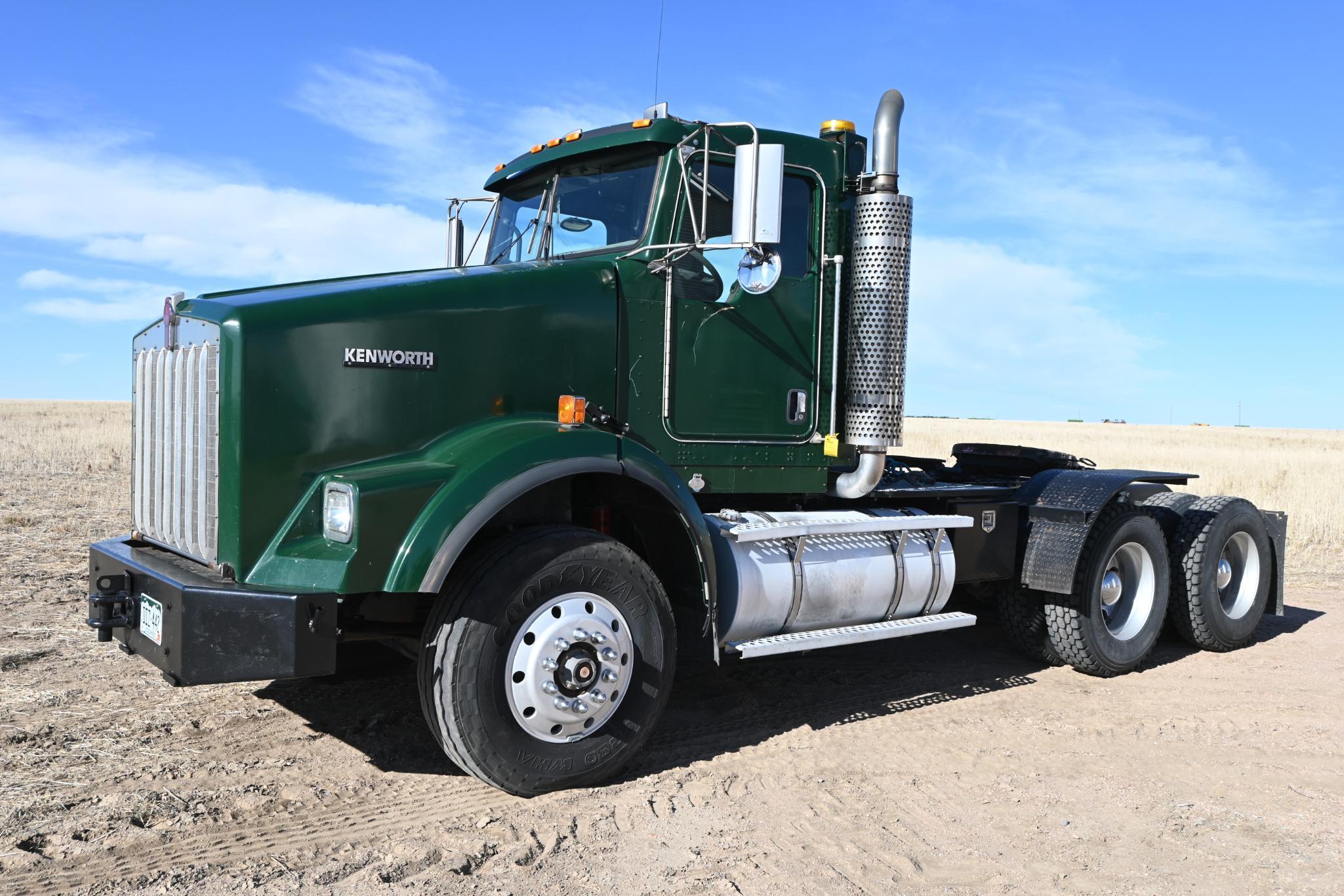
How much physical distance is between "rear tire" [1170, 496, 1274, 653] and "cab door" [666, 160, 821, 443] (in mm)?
3711

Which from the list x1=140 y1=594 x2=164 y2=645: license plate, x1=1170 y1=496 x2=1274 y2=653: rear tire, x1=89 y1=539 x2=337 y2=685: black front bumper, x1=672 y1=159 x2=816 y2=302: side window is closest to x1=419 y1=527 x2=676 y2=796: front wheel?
x1=89 y1=539 x2=337 y2=685: black front bumper

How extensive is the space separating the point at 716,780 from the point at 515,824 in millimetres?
964

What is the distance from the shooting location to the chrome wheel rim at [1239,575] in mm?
8109

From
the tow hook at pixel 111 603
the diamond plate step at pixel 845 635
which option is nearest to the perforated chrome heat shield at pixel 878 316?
the diamond plate step at pixel 845 635

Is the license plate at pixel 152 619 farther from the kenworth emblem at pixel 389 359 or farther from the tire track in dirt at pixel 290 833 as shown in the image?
the kenworth emblem at pixel 389 359

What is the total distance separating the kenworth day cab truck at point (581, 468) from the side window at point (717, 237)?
2 centimetres

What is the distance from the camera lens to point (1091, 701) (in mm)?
6266

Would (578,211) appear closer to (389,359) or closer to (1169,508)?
(389,359)

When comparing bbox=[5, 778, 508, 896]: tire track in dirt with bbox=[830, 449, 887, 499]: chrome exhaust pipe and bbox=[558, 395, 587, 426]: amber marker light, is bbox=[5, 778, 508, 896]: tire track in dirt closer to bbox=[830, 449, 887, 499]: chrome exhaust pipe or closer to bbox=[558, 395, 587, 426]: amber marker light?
bbox=[558, 395, 587, 426]: amber marker light

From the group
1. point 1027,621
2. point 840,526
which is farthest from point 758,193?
point 1027,621

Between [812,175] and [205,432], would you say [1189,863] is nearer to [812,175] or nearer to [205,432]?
[812,175]

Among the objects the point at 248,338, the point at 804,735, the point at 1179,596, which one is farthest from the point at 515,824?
the point at 1179,596

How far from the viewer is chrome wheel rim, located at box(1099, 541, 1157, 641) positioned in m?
7.25

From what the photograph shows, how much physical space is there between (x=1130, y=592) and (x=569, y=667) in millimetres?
4798
